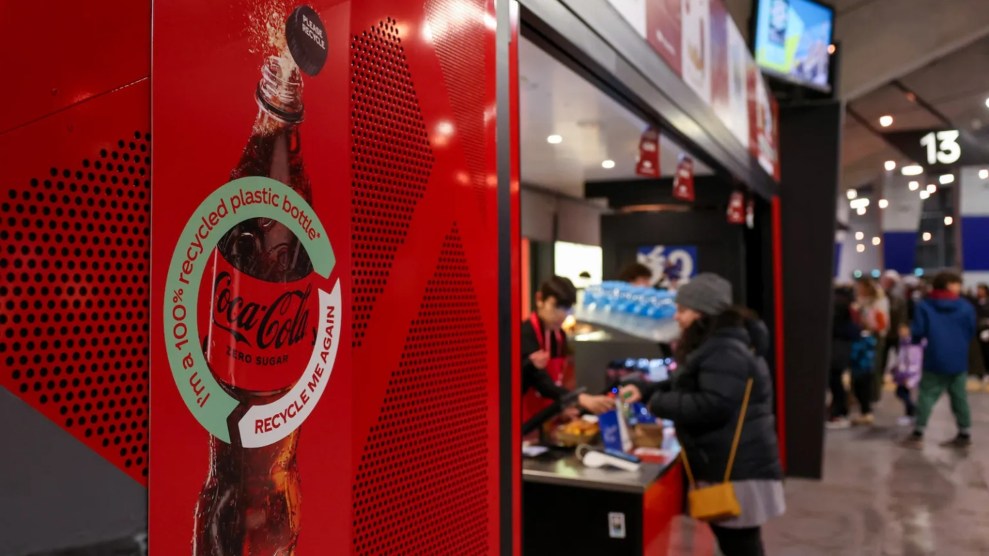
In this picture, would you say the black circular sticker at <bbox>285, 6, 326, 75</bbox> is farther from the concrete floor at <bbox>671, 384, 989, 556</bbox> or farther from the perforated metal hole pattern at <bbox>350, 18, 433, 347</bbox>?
the concrete floor at <bbox>671, 384, 989, 556</bbox>

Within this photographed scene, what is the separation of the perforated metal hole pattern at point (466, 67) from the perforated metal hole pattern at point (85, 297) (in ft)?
2.67

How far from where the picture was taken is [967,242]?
18.7 metres

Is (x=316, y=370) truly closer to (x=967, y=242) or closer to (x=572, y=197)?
(x=572, y=197)

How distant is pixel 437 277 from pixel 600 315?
11.7ft

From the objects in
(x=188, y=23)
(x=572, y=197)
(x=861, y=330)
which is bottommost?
(x=861, y=330)

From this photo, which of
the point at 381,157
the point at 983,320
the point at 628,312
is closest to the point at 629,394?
the point at 628,312

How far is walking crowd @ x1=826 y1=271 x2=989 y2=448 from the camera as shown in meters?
7.73

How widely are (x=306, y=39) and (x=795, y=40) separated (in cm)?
597

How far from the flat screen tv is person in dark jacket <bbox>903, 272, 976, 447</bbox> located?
2.84 m

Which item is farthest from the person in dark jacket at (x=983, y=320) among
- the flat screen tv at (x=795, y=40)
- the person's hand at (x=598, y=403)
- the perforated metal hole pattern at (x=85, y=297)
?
the perforated metal hole pattern at (x=85, y=297)

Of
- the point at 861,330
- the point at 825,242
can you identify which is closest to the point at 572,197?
the point at 861,330

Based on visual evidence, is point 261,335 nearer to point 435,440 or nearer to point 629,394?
point 435,440

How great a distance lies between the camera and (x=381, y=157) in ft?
4.50

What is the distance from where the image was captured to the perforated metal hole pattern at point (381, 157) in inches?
51.1
